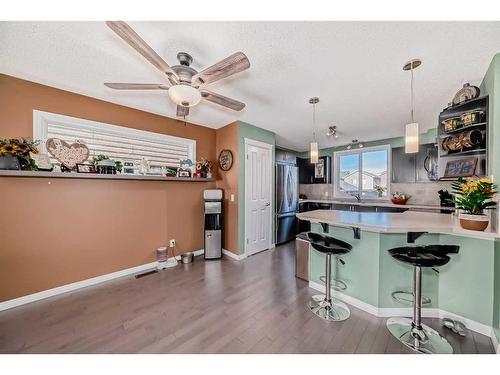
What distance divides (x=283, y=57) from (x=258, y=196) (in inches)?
97.4

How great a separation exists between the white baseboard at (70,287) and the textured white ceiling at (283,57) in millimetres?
2402

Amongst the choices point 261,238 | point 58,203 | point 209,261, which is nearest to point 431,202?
point 261,238

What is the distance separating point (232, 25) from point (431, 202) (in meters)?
4.94

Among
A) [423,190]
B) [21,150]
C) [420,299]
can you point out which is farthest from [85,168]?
[423,190]

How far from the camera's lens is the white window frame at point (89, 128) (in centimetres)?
212

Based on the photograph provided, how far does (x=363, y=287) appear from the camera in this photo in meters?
1.96

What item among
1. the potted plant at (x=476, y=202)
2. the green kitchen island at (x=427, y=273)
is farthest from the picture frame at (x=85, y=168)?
the potted plant at (x=476, y=202)

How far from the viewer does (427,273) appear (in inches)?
71.8

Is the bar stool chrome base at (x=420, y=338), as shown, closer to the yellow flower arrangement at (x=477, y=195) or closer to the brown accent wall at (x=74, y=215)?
the yellow flower arrangement at (x=477, y=195)

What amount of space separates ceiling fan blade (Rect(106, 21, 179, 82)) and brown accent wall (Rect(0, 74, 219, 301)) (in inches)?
69.9

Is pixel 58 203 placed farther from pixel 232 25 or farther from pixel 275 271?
pixel 275 271

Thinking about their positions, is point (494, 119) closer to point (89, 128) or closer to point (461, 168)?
point (461, 168)

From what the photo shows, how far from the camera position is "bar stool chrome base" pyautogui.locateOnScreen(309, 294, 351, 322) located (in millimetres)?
1818

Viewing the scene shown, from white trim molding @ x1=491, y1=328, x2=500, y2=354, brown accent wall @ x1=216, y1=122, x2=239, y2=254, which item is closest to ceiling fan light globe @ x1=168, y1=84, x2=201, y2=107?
brown accent wall @ x1=216, y1=122, x2=239, y2=254
